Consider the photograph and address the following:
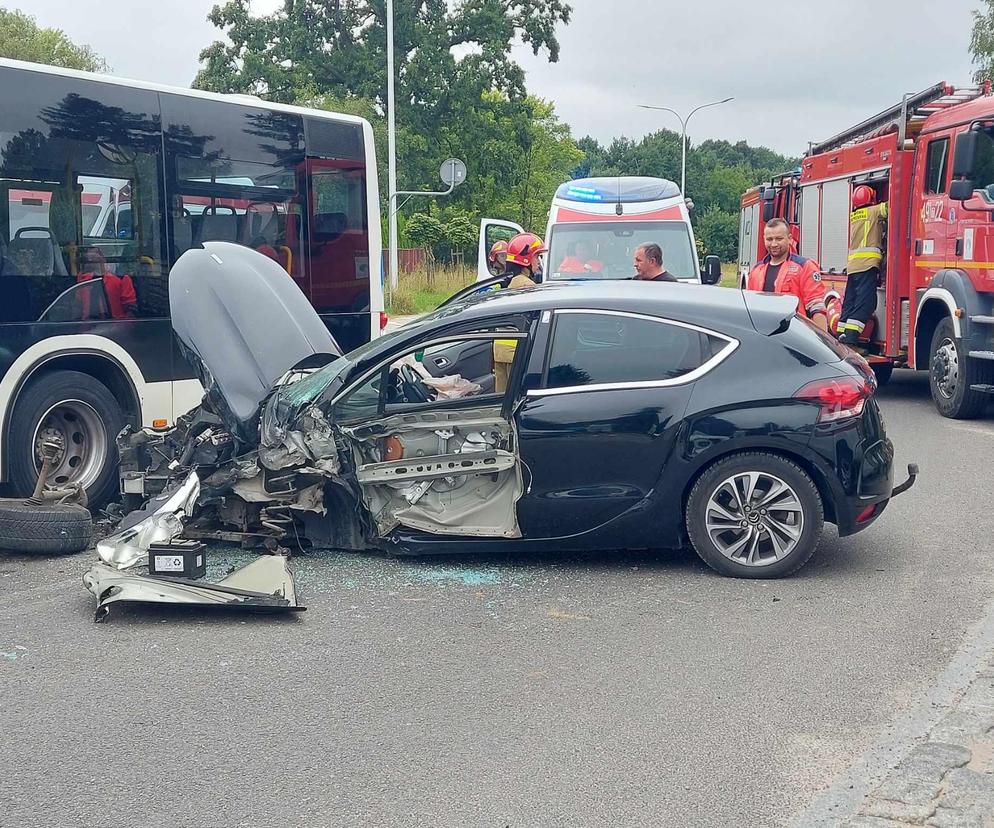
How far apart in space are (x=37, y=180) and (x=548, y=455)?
13.4 ft

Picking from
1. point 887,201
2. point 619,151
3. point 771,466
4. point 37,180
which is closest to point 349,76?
point 887,201

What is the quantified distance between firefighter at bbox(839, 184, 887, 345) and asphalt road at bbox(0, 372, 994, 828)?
6.92 m

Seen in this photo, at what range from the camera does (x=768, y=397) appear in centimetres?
625

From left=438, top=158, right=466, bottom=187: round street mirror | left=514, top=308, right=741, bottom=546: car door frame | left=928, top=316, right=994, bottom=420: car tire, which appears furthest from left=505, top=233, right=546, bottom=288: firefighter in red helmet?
left=438, top=158, right=466, bottom=187: round street mirror

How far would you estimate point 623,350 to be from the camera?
6410 millimetres

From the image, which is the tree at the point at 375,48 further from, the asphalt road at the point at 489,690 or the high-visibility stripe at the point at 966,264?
the asphalt road at the point at 489,690

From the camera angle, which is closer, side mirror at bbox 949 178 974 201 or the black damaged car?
the black damaged car

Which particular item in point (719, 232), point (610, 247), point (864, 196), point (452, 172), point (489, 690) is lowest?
point (489, 690)

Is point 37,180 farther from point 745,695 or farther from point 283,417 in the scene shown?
point 745,695

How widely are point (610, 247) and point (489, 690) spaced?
9.22 meters

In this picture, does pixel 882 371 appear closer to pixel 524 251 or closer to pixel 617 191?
pixel 617 191

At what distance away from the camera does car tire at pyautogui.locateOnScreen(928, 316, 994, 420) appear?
1152 centimetres

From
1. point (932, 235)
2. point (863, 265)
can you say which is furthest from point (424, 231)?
point (932, 235)

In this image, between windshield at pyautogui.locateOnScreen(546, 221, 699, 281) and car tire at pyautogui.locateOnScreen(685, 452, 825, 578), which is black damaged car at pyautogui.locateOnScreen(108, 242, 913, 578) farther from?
windshield at pyautogui.locateOnScreen(546, 221, 699, 281)
